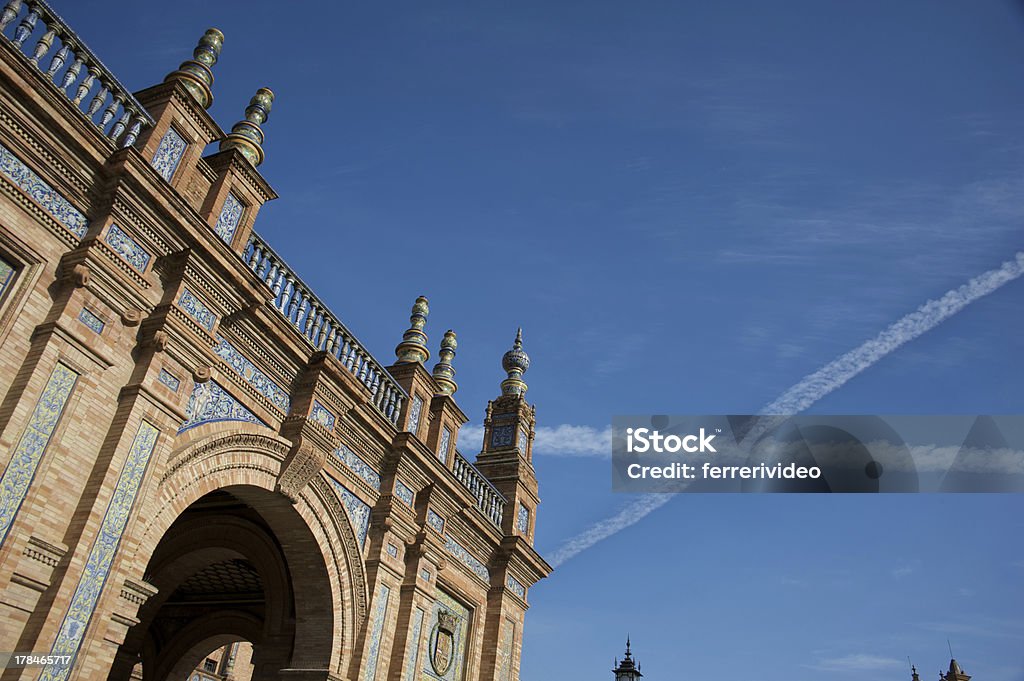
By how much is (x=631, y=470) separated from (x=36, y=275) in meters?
9.89

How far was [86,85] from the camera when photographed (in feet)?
31.1

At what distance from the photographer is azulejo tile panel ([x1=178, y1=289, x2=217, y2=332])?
10203mm

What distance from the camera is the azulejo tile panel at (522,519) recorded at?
1938cm

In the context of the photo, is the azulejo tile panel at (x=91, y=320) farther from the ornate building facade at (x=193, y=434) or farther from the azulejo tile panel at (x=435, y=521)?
the azulejo tile panel at (x=435, y=521)

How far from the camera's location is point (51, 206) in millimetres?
8875

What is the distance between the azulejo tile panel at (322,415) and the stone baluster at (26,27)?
6068 millimetres

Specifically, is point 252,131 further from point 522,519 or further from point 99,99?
point 522,519

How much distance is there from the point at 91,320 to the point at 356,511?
598 centimetres

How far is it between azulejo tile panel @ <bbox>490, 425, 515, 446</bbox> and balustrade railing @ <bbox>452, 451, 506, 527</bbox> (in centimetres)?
154

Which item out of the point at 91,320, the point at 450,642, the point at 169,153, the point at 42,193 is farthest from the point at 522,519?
the point at 42,193

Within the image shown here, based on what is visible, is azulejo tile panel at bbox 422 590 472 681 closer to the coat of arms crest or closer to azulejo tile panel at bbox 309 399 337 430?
the coat of arms crest

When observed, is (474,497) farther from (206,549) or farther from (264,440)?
(264,440)

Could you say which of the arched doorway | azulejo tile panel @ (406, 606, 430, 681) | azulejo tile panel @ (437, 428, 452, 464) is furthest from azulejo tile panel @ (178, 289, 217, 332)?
azulejo tile panel @ (437, 428, 452, 464)

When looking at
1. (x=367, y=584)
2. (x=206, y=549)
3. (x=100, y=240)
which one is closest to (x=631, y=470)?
(x=367, y=584)
